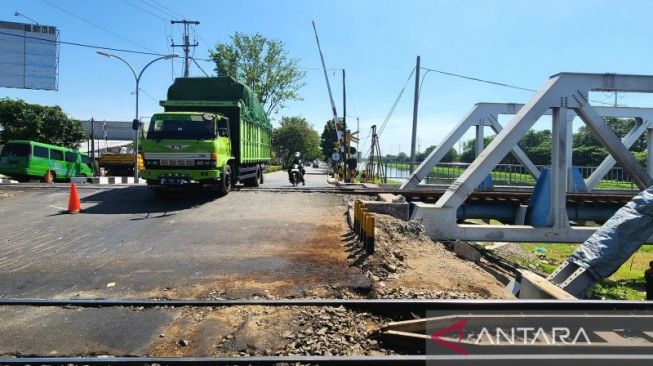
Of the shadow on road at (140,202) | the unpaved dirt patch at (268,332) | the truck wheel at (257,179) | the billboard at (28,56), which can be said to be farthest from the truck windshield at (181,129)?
the billboard at (28,56)

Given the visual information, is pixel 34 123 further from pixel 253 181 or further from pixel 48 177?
pixel 253 181

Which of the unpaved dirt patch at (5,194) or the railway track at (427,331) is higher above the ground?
the unpaved dirt patch at (5,194)

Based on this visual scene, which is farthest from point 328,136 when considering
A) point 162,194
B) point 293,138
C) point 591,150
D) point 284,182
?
point 162,194

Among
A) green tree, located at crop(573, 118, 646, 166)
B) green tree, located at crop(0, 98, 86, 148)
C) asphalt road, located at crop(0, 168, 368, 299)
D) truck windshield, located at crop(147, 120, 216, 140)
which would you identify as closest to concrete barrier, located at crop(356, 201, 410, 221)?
asphalt road, located at crop(0, 168, 368, 299)

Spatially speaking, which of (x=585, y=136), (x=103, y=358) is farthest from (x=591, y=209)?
(x=585, y=136)

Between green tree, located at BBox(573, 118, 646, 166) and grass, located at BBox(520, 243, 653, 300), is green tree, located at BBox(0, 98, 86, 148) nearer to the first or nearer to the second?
grass, located at BBox(520, 243, 653, 300)

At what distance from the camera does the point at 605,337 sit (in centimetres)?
420

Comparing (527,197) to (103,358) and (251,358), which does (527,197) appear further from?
(103,358)

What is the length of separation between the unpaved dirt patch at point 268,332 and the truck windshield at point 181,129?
779 centimetres

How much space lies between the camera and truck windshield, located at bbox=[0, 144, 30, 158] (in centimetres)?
2029

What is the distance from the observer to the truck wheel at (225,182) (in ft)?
41.7

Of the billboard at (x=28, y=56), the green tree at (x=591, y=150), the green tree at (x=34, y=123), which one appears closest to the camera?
the billboard at (x=28, y=56)

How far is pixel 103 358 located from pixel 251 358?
1.28m

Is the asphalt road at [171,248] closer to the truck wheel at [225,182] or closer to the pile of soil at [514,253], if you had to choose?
the truck wheel at [225,182]
